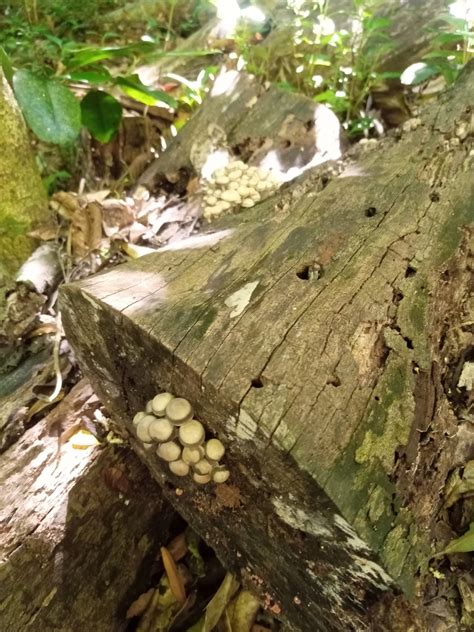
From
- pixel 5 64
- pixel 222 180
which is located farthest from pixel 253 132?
pixel 5 64

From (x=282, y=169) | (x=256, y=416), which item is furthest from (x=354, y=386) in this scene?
(x=282, y=169)

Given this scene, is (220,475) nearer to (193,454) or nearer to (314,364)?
(193,454)

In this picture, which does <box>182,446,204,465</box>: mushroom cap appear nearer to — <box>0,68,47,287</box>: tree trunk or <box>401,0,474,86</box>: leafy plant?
<box>0,68,47,287</box>: tree trunk

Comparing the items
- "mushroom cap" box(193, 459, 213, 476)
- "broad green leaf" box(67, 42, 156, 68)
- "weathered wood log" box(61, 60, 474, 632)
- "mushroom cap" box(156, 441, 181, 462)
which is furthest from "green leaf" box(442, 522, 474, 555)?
"broad green leaf" box(67, 42, 156, 68)

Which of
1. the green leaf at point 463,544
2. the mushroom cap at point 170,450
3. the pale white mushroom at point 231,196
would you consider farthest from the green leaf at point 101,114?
the green leaf at point 463,544

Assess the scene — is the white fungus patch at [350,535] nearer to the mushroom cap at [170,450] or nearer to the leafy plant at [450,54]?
the mushroom cap at [170,450]
